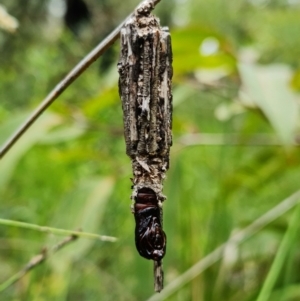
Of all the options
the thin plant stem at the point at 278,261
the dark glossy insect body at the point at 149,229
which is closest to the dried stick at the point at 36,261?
the dark glossy insect body at the point at 149,229

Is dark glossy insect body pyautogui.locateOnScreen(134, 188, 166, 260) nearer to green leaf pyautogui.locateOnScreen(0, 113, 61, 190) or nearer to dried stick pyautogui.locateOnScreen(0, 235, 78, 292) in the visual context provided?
dried stick pyautogui.locateOnScreen(0, 235, 78, 292)

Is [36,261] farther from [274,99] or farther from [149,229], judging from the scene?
[274,99]

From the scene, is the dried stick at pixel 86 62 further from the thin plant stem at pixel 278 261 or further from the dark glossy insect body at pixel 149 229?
the thin plant stem at pixel 278 261

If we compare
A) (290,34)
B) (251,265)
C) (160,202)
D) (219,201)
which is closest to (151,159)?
(160,202)

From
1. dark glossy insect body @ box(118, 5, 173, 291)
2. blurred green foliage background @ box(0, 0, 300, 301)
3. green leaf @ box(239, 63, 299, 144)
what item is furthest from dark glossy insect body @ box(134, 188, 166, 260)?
green leaf @ box(239, 63, 299, 144)

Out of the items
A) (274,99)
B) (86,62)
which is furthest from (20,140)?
(86,62)

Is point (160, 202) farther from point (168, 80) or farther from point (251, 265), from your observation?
point (251, 265)
